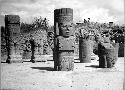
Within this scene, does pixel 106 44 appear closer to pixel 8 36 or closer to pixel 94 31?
pixel 8 36

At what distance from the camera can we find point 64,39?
400 inches

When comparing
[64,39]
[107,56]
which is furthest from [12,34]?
[107,56]

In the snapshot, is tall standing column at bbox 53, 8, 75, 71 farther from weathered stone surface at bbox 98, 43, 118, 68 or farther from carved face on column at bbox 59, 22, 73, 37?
weathered stone surface at bbox 98, 43, 118, 68

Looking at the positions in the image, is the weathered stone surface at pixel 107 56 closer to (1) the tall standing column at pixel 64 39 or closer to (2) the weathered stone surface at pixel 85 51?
(1) the tall standing column at pixel 64 39

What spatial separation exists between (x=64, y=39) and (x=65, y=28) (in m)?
0.55

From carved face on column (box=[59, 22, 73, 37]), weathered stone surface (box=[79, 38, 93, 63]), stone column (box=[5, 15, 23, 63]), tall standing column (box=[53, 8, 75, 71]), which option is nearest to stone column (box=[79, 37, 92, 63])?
weathered stone surface (box=[79, 38, 93, 63])

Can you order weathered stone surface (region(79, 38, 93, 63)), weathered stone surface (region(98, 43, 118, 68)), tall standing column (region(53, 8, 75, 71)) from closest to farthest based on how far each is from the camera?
tall standing column (region(53, 8, 75, 71)) < weathered stone surface (region(98, 43, 118, 68)) < weathered stone surface (region(79, 38, 93, 63))

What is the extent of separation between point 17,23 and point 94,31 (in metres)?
14.8

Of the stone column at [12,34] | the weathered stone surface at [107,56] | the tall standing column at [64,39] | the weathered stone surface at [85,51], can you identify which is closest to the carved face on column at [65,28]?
the tall standing column at [64,39]

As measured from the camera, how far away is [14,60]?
46.3 ft

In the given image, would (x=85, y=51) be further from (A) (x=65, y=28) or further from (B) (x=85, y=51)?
(A) (x=65, y=28)

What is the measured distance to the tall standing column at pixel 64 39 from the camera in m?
10.1

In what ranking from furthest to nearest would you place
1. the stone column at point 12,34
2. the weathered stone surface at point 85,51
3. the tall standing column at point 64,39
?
the stone column at point 12,34 < the weathered stone surface at point 85,51 < the tall standing column at point 64,39

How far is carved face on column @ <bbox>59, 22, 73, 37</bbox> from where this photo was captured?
33.2ft
